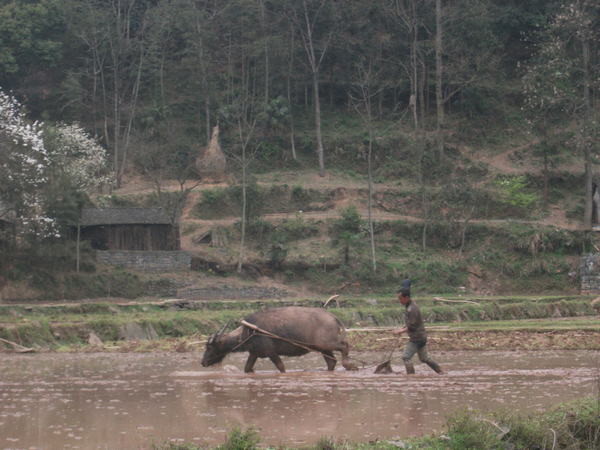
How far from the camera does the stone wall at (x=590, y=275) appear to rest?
35.1 metres

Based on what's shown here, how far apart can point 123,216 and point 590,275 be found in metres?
27.5

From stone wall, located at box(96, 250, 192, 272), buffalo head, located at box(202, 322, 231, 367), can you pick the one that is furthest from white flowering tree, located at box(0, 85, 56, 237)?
buffalo head, located at box(202, 322, 231, 367)

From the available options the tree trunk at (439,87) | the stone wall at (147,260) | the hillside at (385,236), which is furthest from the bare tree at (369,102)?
the stone wall at (147,260)

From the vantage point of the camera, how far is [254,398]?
36.0 feet

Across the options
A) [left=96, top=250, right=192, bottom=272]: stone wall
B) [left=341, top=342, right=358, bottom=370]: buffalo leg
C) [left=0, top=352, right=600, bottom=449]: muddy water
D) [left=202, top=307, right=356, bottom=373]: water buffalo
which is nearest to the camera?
[left=0, top=352, right=600, bottom=449]: muddy water

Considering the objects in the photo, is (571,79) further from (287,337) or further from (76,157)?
(287,337)

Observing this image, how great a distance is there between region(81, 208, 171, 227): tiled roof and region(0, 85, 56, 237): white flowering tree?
172 inches

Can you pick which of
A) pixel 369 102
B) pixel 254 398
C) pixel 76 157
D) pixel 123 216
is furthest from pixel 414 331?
pixel 76 157

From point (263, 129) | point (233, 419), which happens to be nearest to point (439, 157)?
point (263, 129)

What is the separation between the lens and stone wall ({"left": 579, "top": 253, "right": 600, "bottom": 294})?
35.1m

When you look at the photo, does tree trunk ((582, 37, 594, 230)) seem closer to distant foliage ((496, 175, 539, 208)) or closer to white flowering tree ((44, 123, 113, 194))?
distant foliage ((496, 175, 539, 208))

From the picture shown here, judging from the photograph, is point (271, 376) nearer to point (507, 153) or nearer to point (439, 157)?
point (439, 157)

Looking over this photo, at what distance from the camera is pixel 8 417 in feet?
31.2

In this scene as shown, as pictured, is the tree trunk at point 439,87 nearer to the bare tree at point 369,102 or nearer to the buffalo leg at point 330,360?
the bare tree at point 369,102
